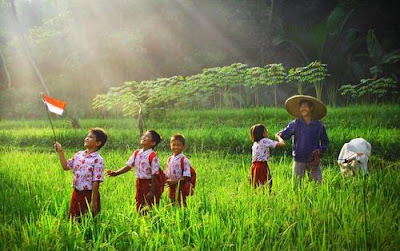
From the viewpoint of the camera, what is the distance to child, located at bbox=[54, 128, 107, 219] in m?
3.21

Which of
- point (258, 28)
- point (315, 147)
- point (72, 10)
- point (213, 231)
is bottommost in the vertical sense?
point (213, 231)

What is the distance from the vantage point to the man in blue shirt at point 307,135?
14.5 feet

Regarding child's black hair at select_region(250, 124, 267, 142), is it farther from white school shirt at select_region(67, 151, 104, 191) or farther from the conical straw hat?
white school shirt at select_region(67, 151, 104, 191)

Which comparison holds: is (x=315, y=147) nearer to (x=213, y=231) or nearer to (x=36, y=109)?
(x=213, y=231)

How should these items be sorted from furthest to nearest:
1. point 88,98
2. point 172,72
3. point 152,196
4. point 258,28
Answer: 1. point 88,98
2. point 172,72
3. point 258,28
4. point 152,196

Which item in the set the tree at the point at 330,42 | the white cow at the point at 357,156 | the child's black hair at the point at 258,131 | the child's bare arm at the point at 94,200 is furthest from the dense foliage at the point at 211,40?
the child's bare arm at the point at 94,200

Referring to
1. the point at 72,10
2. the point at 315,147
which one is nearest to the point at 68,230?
the point at 315,147

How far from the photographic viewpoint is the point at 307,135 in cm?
444

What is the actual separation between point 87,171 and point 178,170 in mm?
861

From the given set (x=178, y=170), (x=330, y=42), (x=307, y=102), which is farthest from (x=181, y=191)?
(x=330, y=42)

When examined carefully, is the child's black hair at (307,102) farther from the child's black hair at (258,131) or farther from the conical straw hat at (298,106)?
the child's black hair at (258,131)

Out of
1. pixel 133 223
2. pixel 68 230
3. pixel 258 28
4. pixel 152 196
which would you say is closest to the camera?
pixel 68 230

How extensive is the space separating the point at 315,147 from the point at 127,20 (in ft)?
44.2

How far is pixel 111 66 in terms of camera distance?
1609 cm
